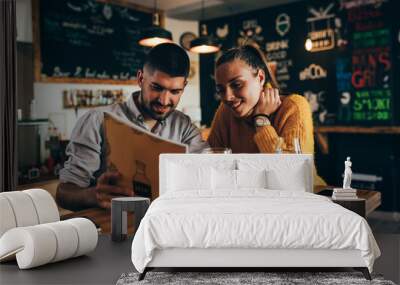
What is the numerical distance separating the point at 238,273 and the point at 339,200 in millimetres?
1438

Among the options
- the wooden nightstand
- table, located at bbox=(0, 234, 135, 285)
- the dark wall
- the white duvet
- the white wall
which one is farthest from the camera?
the dark wall

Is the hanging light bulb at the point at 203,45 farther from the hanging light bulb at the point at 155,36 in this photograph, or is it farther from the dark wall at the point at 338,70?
the hanging light bulb at the point at 155,36

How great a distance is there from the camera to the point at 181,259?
3.97 metres

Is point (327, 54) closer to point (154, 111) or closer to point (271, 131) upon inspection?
point (271, 131)

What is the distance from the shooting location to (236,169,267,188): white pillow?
5.25 m

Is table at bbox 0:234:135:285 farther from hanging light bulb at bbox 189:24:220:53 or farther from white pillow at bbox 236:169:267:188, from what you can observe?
hanging light bulb at bbox 189:24:220:53

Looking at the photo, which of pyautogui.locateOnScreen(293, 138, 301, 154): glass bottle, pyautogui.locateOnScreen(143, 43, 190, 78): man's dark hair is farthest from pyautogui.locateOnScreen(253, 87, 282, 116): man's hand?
pyautogui.locateOnScreen(143, 43, 190, 78): man's dark hair

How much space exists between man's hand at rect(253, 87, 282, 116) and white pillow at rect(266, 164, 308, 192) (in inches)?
62.0

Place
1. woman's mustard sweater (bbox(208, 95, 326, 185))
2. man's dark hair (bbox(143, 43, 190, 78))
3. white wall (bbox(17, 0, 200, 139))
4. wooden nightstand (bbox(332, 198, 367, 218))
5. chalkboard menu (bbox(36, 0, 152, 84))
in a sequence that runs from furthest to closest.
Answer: man's dark hair (bbox(143, 43, 190, 78)), woman's mustard sweater (bbox(208, 95, 326, 185)), chalkboard menu (bbox(36, 0, 152, 84)), white wall (bbox(17, 0, 200, 139)), wooden nightstand (bbox(332, 198, 367, 218))

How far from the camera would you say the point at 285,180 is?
537 cm

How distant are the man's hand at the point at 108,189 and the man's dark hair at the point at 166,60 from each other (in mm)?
1539

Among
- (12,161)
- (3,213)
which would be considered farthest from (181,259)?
(12,161)

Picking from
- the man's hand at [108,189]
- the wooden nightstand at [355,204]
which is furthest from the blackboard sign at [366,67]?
the man's hand at [108,189]

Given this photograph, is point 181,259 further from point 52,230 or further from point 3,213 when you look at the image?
point 3,213
